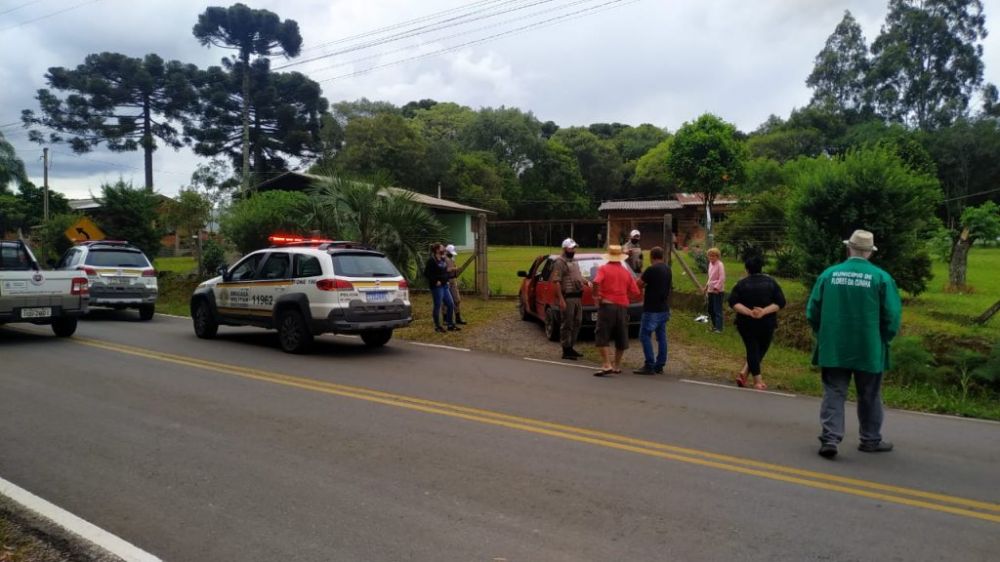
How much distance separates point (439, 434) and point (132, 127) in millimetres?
56193

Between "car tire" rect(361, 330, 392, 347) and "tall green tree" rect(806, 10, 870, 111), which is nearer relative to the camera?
"car tire" rect(361, 330, 392, 347)

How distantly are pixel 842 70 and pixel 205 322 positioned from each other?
59.3 metres

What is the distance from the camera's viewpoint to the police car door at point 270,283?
1106 centimetres

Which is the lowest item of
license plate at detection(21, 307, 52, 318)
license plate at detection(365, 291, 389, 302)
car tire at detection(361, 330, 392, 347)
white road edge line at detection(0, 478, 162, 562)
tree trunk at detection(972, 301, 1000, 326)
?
white road edge line at detection(0, 478, 162, 562)

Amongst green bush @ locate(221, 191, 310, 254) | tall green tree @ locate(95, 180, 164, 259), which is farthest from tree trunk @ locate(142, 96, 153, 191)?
green bush @ locate(221, 191, 310, 254)

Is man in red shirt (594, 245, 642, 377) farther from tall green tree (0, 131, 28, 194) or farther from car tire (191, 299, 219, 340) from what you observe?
tall green tree (0, 131, 28, 194)

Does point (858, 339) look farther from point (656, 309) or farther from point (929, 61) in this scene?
point (929, 61)

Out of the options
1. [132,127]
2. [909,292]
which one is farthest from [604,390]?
[132,127]

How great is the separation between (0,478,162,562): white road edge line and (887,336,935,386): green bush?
30.0ft

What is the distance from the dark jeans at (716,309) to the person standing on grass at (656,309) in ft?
11.5

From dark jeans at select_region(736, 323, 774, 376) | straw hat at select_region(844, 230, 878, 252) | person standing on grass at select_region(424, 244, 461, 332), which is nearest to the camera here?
straw hat at select_region(844, 230, 878, 252)

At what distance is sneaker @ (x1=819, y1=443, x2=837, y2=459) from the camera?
5668 mm

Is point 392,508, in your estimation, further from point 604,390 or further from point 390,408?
point 604,390

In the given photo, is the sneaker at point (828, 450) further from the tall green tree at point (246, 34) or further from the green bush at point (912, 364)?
the tall green tree at point (246, 34)
